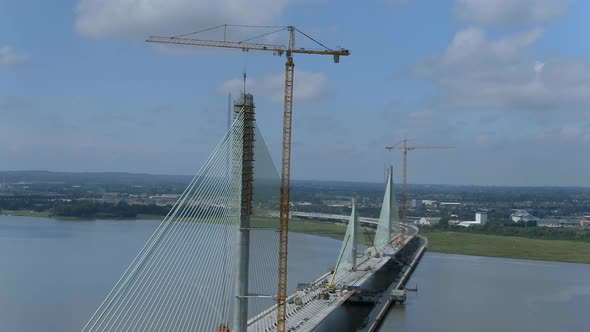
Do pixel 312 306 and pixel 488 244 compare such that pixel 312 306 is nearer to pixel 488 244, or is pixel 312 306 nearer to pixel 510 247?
pixel 510 247

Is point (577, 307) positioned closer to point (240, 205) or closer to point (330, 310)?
point (330, 310)

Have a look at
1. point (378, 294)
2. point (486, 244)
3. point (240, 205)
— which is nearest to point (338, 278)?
point (378, 294)

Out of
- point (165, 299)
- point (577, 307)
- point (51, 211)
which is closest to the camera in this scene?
point (165, 299)

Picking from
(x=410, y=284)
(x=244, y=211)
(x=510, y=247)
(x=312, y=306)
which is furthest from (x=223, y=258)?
(x=510, y=247)

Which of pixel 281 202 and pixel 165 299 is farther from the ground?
pixel 281 202

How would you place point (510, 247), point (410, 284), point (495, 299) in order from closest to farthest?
point (495, 299) < point (410, 284) < point (510, 247)

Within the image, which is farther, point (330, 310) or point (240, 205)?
point (330, 310)
